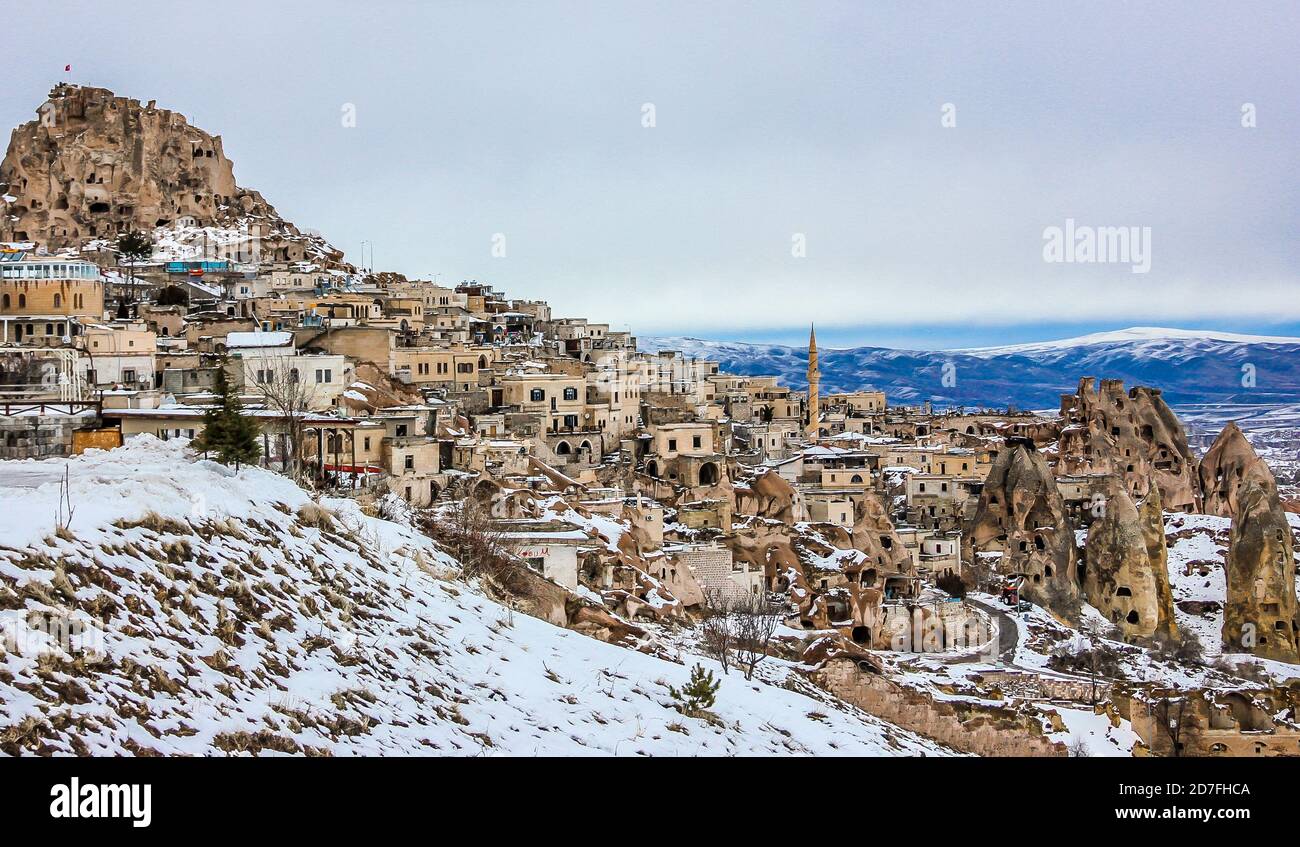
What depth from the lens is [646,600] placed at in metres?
25.6

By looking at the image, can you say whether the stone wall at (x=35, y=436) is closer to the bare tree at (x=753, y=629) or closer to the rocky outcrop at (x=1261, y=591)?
the bare tree at (x=753, y=629)

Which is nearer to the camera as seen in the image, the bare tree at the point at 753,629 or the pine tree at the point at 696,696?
the pine tree at the point at 696,696

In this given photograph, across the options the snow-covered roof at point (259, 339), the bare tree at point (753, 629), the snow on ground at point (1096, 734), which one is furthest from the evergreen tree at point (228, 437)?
the snow-covered roof at point (259, 339)

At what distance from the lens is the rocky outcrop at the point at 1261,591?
48.3m

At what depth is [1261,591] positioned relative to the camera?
48344mm

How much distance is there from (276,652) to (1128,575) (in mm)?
46677

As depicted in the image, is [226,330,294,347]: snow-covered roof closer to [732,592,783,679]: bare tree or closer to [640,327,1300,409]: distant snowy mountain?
[732,592,783,679]: bare tree

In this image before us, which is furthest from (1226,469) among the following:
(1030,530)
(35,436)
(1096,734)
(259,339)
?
(35,436)

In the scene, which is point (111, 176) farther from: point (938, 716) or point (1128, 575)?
point (938, 716)

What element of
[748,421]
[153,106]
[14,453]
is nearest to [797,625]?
[14,453]

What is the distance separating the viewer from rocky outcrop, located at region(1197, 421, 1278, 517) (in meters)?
64.5

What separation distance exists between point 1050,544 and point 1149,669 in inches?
447

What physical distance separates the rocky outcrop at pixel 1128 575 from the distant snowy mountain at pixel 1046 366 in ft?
158
